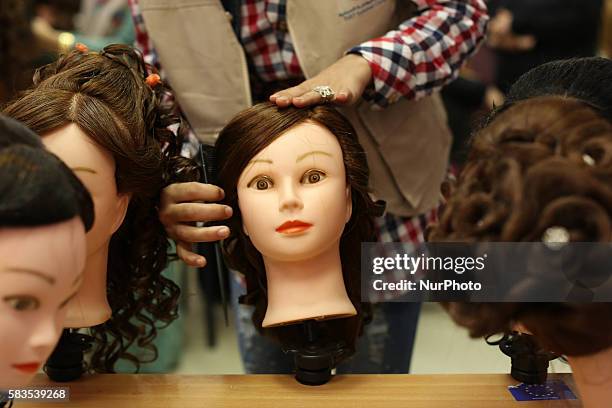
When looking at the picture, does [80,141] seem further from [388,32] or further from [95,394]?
[388,32]

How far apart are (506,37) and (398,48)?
1.75 m

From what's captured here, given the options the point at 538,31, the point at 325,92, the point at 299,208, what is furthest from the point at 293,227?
the point at 538,31

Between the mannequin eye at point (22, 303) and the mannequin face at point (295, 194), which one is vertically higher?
the mannequin eye at point (22, 303)

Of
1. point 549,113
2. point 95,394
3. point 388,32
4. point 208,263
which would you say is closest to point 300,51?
point 388,32

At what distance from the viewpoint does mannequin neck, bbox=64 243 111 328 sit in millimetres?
1174

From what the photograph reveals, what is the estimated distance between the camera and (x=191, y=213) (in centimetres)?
121

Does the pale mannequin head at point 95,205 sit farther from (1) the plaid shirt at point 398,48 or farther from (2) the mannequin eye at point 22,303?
(1) the plaid shirt at point 398,48

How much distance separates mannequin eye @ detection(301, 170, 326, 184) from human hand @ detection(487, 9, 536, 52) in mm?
1886

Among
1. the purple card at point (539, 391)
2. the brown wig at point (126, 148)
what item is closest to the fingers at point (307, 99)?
the brown wig at point (126, 148)

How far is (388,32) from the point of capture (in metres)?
1.40

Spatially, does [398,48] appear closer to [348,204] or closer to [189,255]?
[348,204]

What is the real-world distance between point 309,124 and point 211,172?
0.20m

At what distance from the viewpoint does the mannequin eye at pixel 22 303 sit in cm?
81

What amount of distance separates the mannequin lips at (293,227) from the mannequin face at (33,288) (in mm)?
376
